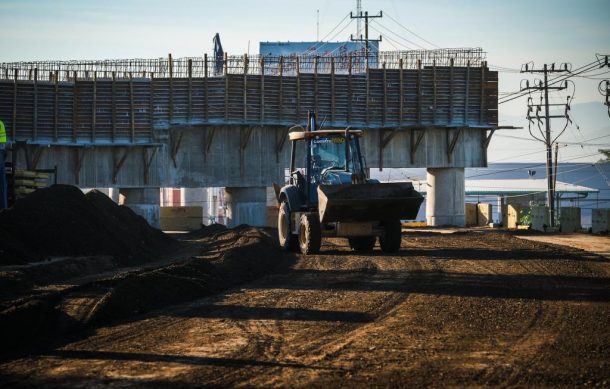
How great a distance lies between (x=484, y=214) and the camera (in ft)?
172

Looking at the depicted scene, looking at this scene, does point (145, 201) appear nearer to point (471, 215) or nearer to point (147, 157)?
point (147, 157)

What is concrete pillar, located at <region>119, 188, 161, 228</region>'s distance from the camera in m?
44.9

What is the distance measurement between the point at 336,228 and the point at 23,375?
48.2 ft

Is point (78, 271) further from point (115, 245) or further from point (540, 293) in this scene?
point (540, 293)

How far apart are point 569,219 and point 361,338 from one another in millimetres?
35195

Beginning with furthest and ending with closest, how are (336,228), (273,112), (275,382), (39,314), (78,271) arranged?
(273,112) → (336,228) → (78,271) → (39,314) → (275,382)

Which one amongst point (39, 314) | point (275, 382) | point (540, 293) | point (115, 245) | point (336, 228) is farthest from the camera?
point (115, 245)

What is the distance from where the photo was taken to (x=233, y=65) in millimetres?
46031

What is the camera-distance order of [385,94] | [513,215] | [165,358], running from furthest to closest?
[513,215]
[385,94]
[165,358]

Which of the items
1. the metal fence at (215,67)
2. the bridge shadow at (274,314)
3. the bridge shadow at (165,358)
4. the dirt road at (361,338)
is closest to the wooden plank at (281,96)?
the metal fence at (215,67)

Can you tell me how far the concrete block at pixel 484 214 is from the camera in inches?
2048

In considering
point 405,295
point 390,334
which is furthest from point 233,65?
point 390,334

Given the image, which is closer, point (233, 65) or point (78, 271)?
point (78, 271)

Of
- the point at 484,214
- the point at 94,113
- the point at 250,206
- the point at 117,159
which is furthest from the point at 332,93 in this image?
the point at 484,214
